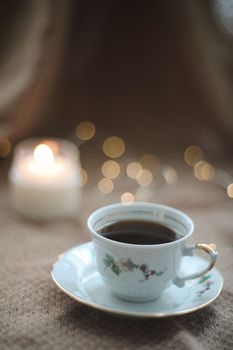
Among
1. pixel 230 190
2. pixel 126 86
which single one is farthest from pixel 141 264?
pixel 126 86

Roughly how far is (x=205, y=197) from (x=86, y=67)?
0.49 meters

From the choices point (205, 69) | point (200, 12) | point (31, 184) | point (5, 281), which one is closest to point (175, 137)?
point (205, 69)

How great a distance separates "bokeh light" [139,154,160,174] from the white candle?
0.22 m

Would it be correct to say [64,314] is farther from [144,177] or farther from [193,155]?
[193,155]

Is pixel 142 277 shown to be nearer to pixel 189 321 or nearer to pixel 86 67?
pixel 189 321

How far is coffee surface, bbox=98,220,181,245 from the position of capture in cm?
63

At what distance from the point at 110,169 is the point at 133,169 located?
0.05 metres

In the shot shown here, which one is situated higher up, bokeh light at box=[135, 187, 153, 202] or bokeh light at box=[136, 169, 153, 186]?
bokeh light at box=[136, 169, 153, 186]

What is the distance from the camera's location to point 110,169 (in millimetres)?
1119

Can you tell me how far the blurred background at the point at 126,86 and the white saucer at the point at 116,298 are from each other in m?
0.33

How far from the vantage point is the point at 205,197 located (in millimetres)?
999

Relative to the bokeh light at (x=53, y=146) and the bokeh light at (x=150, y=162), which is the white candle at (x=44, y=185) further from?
the bokeh light at (x=150, y=162)

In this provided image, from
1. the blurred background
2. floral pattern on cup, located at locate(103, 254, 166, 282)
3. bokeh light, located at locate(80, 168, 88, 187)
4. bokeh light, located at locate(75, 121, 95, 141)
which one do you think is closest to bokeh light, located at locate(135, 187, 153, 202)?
the blurred background

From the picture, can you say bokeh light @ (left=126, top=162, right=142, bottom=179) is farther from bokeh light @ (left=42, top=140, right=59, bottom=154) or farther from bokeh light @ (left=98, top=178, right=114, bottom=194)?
bokeh light @ (left=42, top=140, right=59, bottom=154)
